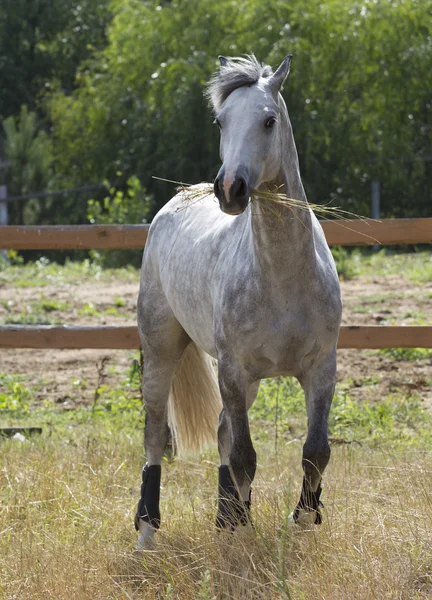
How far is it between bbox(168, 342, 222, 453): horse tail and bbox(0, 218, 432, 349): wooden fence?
1.07 metres

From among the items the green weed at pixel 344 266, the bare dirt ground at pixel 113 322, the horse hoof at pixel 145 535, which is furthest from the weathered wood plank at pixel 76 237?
the green weed at pixel 344 266

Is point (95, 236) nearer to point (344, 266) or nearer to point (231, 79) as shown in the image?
point (231, 79)

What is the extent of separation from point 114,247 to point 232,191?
8.58 ft

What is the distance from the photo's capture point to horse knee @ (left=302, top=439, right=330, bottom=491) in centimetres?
339

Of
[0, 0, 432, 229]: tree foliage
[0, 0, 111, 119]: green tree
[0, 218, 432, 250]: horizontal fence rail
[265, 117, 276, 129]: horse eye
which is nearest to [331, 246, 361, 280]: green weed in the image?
[0, 0, 432, 229]: tree foliage

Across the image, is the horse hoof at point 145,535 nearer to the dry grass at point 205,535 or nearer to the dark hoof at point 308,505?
the dry grass at point 205,535

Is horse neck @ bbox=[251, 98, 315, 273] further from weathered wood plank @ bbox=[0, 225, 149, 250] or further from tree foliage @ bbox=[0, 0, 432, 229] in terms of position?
tree foliage @ bbox=[0, 0, 432, 229]

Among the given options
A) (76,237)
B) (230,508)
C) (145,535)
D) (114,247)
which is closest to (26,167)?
(76,237)

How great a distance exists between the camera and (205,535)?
3420 millimetres

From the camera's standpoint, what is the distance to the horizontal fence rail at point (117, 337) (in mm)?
5152

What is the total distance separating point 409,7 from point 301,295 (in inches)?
514

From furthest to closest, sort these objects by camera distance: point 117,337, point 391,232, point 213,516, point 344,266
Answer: point 344,266, point 117,337, point 391,232, point 213,516

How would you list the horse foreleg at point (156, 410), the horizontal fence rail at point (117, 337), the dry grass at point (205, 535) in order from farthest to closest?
the horizontal fence rail at point (117, 337) → the horse foreleg at point (156, 410) → the dry grass at point (205, 535)

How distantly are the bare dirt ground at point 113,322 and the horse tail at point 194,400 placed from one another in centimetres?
150
